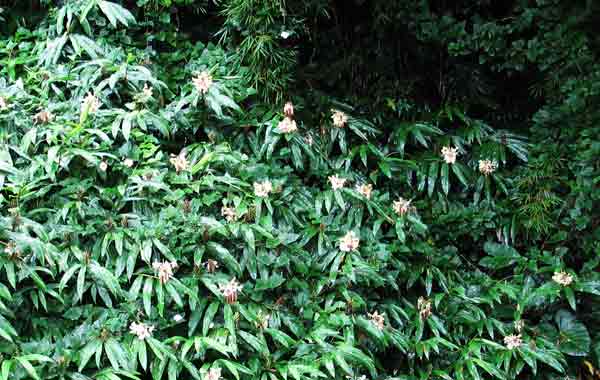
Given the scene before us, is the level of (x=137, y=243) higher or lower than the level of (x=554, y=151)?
lower

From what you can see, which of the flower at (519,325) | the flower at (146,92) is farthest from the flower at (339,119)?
the flower at (519,325)

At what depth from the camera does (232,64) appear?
4.14 metres

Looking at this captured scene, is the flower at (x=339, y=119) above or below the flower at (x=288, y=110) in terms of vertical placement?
below

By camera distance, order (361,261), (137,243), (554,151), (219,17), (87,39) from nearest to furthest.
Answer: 1. (137,243)
2. (361,261)
3. (554,151)
4. (87,39)
5. (219,17)

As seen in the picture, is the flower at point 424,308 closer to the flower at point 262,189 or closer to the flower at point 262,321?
the flower at point 262,321

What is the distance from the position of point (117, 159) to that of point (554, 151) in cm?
209

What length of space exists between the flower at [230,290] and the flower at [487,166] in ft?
4.82

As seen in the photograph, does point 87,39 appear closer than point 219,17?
Yes

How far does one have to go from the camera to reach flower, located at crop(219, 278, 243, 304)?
3.09 meters

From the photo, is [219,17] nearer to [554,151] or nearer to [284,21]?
[284,21]

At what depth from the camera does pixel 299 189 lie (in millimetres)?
3650

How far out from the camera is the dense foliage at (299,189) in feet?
9.95

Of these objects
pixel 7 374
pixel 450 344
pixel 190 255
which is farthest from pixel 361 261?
pixel 7 374

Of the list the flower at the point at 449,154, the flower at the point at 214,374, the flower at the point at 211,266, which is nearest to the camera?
the flower at the point at 214,374
